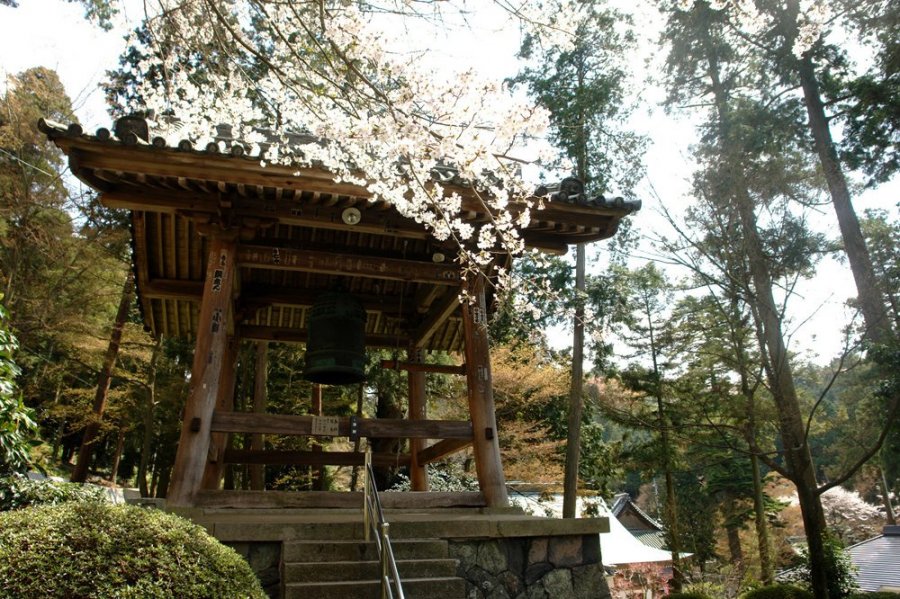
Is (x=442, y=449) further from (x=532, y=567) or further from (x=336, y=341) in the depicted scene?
(x=532, y=567)

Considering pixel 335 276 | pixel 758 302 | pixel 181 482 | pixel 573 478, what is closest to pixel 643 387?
pixel 573 478

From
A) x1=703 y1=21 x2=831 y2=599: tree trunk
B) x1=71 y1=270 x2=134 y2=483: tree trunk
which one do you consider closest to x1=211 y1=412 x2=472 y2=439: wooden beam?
x1=703 y1=21 x2=831 y2=599: tree trunk

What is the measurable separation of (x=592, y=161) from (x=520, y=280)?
39.3ft

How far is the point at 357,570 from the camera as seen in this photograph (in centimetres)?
383

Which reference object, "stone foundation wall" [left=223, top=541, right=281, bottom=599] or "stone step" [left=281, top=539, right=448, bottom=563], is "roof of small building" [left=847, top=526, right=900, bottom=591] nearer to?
"stone step" [left=281, top=539, right=448, bottom=563]

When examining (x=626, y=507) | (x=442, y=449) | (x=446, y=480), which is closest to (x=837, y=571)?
(x=446, y=480)

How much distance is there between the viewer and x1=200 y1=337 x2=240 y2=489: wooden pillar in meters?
6.02

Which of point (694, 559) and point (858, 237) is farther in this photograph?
point (694, 559)

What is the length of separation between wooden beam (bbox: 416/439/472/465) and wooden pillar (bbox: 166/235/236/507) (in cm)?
207

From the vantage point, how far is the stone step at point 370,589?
3.57 m

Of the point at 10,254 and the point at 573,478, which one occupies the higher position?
the point at 10,254

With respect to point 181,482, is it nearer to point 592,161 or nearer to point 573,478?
point 573,478

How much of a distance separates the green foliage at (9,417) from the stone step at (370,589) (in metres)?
2.93

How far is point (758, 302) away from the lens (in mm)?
8523
